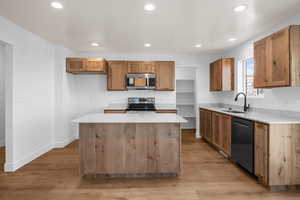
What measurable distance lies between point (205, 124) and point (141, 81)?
2066mm

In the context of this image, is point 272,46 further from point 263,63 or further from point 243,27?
point 243,27

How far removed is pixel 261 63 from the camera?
2844 mm

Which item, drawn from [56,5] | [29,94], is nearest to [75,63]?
[29,94]

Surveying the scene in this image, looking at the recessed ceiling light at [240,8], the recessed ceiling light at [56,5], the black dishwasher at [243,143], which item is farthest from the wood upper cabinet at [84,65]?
the black dishwasher at [243,143]

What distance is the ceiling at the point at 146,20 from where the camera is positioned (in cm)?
229

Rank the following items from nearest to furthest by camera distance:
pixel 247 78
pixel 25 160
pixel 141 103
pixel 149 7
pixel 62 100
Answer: pixel 149 7
pixel 25 160
pixel 247 78
pixel 62 100
pixel 141 103

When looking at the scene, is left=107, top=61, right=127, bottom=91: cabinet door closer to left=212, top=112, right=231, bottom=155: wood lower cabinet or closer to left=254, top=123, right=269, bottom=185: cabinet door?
left=212, top=112, right=231, bottom=155: wood lower cabinet

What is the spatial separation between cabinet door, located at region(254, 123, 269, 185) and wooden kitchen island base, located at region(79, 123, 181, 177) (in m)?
1.10

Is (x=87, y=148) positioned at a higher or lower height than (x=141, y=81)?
lower

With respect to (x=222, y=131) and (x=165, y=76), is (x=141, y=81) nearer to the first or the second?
(x=165, y=76)

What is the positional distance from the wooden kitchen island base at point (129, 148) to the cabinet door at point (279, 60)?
62.8 inches

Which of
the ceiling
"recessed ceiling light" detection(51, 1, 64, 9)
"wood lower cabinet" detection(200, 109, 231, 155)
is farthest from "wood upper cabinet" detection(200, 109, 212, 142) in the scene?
"recessed ceiling light" detection(51, 1, 64, 9)

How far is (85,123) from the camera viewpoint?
2.54m

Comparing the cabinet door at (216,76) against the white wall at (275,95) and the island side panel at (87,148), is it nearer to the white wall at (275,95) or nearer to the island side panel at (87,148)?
the white wall at (275,95)
